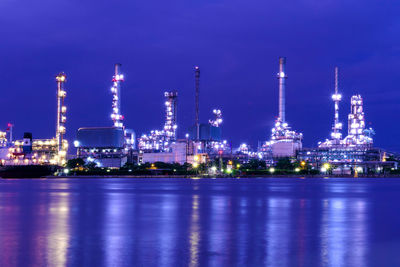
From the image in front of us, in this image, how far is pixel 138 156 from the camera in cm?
19325

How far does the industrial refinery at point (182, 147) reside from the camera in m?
172

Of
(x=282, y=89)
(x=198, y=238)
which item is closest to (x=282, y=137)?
(x=282, y=89)

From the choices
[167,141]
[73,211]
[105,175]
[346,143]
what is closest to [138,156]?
[167,141]

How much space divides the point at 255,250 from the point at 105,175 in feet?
→ 489

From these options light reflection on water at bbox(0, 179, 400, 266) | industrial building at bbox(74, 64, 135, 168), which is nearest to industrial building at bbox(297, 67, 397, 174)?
industrial building at bbox(74, 64, 135, 168)

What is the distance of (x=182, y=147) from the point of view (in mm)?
187125

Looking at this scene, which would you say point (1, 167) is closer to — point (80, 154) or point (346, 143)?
point (80, 154)

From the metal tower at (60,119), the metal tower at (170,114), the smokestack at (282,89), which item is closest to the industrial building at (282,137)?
the smokestack at (282,89)

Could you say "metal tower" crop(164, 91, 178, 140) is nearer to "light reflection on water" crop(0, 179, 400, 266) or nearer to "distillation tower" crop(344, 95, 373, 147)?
"distillation tower" crop(344, 95, 373, 147)

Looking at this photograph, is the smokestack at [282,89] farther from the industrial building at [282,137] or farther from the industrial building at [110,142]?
the industrial building at [110,142]

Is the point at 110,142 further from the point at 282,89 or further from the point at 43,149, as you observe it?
the point at 282,89

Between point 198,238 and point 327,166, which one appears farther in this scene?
point 327,166

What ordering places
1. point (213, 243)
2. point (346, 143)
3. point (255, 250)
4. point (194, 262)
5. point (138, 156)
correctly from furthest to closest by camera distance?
point (138, 156)
point (346, 143)
point (213, 243)
point (255, 250)
point (194, 262)

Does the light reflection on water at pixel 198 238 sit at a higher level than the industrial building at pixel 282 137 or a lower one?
lower
